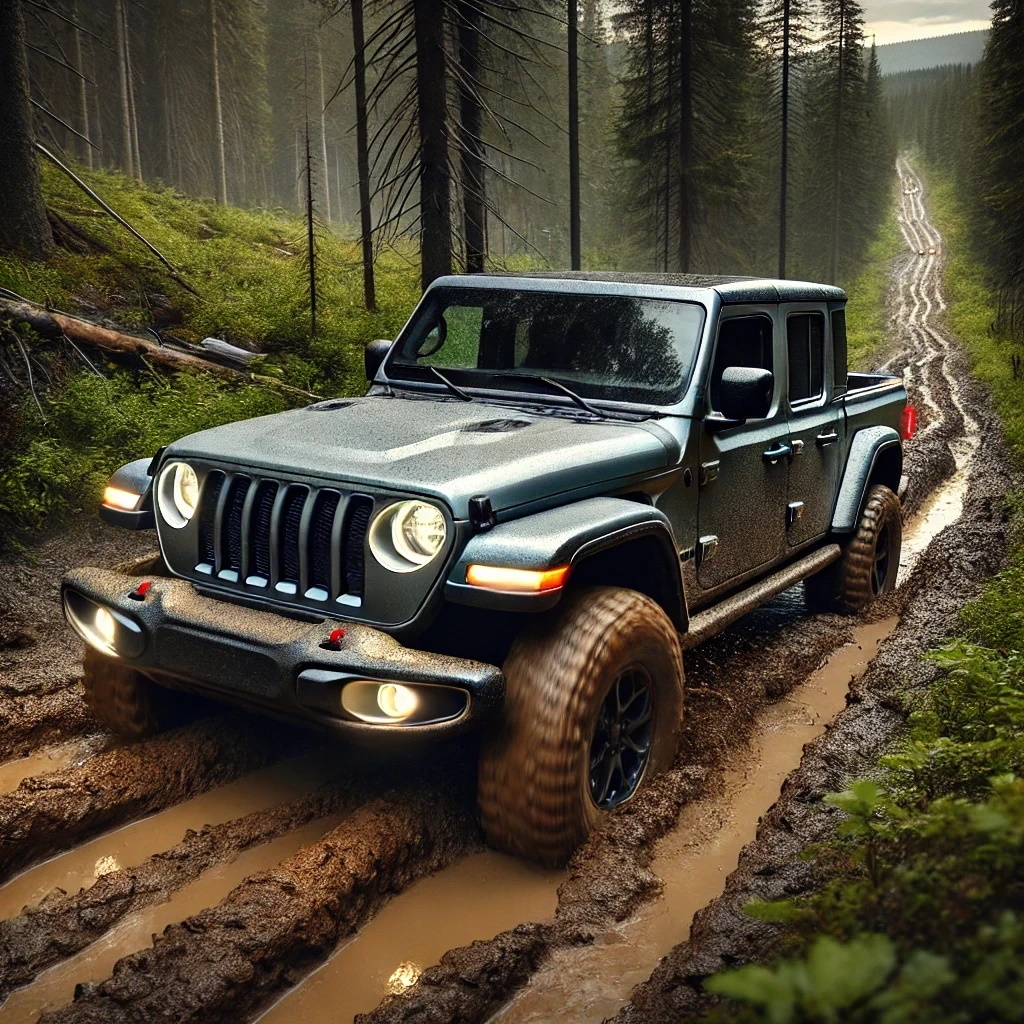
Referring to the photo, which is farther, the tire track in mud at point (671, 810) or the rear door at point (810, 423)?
the rear door at point (810, 423)

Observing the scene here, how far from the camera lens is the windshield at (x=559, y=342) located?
4.91m

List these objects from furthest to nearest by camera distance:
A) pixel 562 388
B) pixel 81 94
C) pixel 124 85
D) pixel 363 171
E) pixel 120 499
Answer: pixel 124 85 → pixel 81 94 → pixel 363 171 → pixel 562 388 → pixel 120 499

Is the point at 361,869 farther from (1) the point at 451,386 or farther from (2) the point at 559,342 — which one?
(2) the point at 559,342

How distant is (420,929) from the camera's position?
3527mm

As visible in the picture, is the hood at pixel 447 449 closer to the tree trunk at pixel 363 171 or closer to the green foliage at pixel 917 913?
the green foliage at pixel 917 913

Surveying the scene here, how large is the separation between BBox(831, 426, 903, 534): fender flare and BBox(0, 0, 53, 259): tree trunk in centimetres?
904

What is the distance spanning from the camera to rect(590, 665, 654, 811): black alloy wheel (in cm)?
404

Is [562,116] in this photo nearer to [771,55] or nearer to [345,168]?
[771,55]

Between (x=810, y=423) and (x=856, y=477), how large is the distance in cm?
80

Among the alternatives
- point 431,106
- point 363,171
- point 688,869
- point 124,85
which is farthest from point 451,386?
point 124,85

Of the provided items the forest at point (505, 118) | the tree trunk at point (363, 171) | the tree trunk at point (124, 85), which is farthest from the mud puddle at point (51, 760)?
the tree trunk at point (124, 85)

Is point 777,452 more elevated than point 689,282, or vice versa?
point 689,282

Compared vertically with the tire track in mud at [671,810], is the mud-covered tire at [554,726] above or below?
above

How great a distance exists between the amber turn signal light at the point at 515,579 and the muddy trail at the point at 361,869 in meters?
1.02
